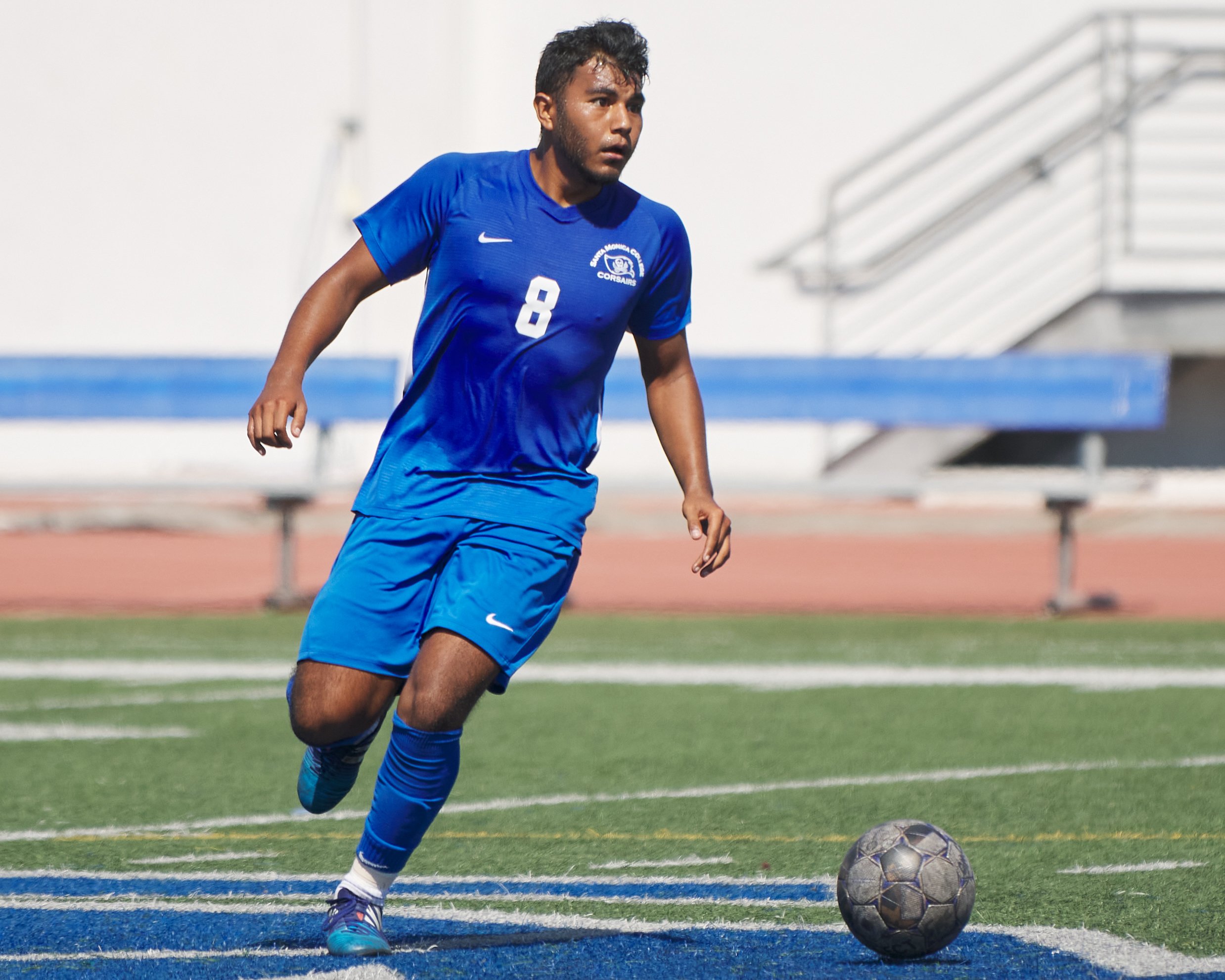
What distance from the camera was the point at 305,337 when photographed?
12.9ft

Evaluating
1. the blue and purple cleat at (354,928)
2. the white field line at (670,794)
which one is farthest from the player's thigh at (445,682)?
the white field line at (670,794)

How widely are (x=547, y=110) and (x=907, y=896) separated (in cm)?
199

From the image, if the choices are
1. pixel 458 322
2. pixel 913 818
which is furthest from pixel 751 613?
pixel 458 322

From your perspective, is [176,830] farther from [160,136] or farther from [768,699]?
[160,136]

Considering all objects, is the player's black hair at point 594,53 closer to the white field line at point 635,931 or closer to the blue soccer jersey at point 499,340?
the blue soccer jersey at point 499,340

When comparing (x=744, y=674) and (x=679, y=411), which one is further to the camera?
(x=744, y=674)

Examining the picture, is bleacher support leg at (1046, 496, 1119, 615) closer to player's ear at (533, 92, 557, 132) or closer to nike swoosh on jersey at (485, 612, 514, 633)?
player's ear at (533, 92, 557, 132)

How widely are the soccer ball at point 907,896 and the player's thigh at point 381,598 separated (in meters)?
1.12

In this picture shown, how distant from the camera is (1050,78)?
60.0ft

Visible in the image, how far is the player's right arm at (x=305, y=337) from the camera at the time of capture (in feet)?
12.3

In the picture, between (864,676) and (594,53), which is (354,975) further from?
(864,676)

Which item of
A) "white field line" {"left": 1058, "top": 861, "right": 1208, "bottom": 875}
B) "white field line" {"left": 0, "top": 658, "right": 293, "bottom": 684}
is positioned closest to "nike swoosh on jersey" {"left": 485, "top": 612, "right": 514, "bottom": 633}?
"white field line" {"left": 1058, "top": 861, "right": 1208, "bottom": 875}

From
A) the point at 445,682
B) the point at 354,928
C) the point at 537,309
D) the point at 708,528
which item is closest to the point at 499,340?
the point at 537,309

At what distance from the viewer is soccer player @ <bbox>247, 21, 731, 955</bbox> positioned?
153 inches
